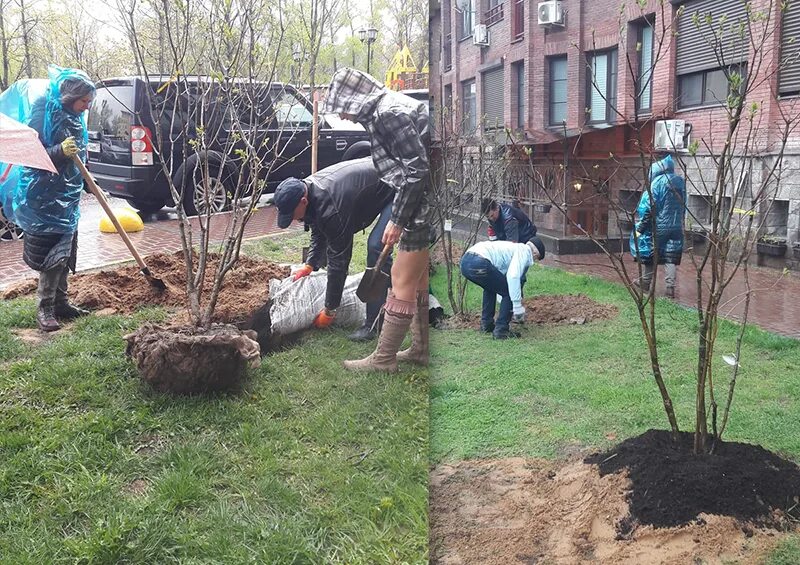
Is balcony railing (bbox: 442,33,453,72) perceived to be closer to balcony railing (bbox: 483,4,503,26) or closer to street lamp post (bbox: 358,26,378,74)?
balcony railing (bbox: 483,4,503,26)

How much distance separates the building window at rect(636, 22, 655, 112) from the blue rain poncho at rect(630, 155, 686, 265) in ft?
0.49

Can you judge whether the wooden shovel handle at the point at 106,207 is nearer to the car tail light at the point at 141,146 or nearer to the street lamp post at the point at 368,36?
the car tail light at the point at 141,146

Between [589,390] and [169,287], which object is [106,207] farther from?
[589,390]

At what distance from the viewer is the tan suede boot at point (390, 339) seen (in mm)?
1829

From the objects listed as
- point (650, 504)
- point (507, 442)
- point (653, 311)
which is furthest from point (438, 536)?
point (653, 311)

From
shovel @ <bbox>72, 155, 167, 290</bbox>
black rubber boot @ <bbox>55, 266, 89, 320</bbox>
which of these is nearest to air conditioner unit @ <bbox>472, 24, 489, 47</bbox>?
shovel @ <bbox>72, 155, 167, 290</bbox>

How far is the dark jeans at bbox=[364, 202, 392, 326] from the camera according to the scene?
6.26ft

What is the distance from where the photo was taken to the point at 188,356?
2494 mm

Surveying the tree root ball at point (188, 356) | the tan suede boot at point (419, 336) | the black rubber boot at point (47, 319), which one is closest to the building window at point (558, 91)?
the tan suede boot at point (419, 336)

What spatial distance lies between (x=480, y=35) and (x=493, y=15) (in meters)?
0.06

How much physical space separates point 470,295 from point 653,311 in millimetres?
457

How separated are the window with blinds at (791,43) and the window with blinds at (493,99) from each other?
1.92 ft

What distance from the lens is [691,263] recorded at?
168 centimetres

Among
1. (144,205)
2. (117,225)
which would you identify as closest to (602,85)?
(144,205)
